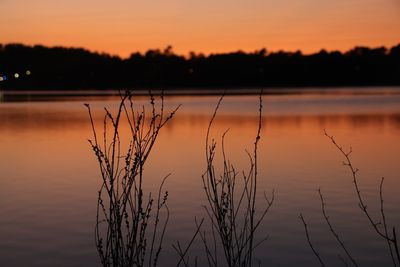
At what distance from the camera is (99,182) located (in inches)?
579

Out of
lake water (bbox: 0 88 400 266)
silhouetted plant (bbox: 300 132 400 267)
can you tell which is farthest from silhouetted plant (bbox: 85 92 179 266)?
silhouetted plant (bbox: 300 132 400 267)

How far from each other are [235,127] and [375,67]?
5320 inches

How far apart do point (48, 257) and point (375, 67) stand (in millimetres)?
160392

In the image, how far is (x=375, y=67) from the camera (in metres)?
161

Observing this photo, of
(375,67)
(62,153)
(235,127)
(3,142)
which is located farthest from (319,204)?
(375,67)

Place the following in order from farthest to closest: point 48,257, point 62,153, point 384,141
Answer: point 384,141, point 62,153, point 48,257

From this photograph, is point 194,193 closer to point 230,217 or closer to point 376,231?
point 376,231

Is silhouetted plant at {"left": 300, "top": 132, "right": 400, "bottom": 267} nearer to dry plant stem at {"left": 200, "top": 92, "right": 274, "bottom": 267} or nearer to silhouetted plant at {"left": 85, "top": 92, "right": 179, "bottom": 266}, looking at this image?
dry plant stem at {"left": 200, "top": 92, "right": 274, "bottom": 267}

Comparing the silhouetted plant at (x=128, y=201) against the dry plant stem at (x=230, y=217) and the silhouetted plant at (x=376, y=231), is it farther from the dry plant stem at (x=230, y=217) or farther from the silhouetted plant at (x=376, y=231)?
the silhouetted plant at (x=376, y=231)

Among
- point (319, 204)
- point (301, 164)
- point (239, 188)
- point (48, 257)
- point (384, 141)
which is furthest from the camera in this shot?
point (384, 141)

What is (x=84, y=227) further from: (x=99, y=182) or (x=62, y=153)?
(x=62, y=153)

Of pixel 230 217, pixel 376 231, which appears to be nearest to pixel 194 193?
pixel 376 231

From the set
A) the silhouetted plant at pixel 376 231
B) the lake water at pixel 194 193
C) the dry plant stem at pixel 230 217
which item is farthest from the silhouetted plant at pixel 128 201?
the silhouetted plant at pixel 376 231

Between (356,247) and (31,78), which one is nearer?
(356,247)
